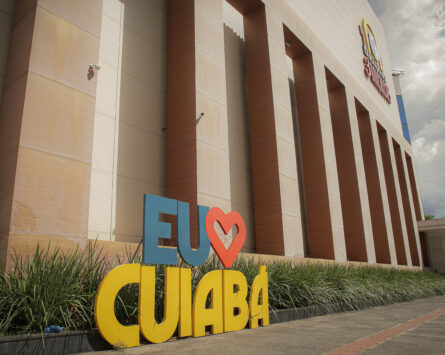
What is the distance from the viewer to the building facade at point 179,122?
6.31 meters

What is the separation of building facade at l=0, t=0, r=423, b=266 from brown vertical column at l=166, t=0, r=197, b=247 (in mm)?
40

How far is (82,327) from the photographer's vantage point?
167 inches

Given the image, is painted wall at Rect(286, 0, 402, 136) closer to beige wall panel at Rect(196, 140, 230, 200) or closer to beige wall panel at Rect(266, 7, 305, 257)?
beige wall panel at Rect(266, 7, 305, 257)

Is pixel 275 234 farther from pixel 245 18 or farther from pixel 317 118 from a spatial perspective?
pixel 245 18

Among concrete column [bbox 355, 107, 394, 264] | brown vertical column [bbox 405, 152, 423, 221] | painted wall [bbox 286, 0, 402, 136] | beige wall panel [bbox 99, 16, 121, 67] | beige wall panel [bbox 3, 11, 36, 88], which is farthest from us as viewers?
brown vertical column [bbox 405, 152, 423, 221]

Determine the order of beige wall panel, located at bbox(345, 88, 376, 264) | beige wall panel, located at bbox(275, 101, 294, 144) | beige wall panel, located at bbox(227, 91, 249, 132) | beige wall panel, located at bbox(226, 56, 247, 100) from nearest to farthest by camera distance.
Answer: beige wall panel, located at bbox(275, 101, 294, 144), beige wall panel, located at bbox(227, 91, 249, 132), beige wall panel, located at bbox(226, 56, 247, 100), beige wall panel, located at bbox(345, 88, 376, 264)

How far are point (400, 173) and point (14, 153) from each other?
28.9 m

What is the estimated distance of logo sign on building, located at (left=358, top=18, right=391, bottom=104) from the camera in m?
26.1

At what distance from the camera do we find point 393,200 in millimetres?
25078

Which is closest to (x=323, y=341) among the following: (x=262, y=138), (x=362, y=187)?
(x=262, y=138)

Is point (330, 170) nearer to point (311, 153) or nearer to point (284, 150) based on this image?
point (311, 153)

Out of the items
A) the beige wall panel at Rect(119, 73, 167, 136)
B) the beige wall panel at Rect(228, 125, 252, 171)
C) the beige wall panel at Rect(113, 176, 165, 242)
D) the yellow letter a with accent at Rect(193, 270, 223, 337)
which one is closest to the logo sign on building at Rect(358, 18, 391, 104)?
the beige wall panel at Rect(228, 125, 252, 171)

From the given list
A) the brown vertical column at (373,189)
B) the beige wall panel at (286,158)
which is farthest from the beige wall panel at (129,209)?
the brown vertical column at (373,189)

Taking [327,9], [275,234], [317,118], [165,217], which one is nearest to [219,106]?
[165,217]
